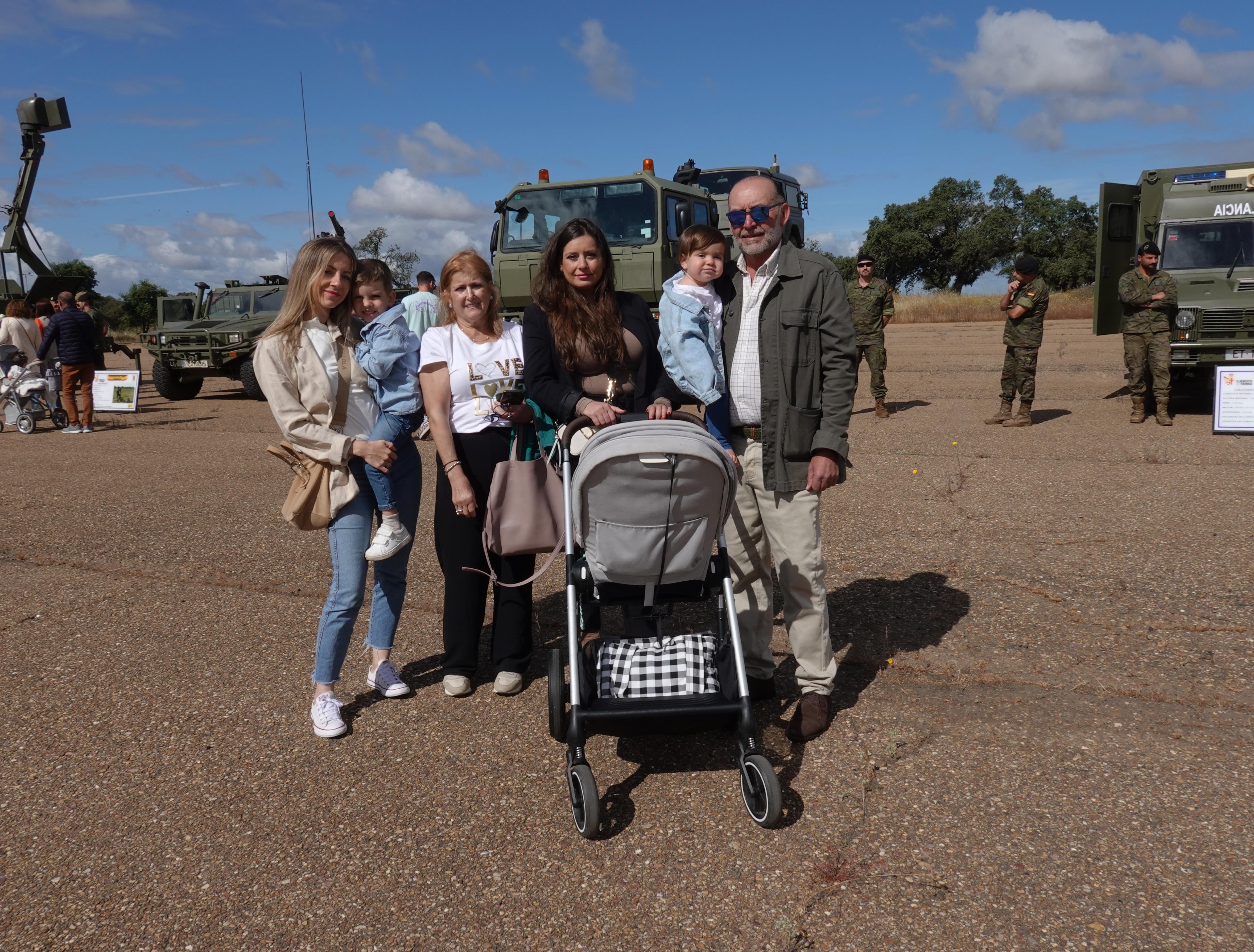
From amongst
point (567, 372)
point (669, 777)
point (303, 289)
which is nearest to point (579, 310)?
point (567, 372)

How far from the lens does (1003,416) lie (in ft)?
40.3

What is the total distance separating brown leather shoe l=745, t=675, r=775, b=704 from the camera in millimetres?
4102

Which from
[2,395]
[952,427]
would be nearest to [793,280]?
[952,427]

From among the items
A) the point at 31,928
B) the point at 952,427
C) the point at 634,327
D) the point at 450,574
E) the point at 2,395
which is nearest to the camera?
the point at 31,928

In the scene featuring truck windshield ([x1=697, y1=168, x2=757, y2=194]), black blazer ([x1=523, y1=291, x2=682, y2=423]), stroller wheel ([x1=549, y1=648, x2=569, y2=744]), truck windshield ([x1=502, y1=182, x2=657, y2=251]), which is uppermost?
truck windshield ([x1=697, y1=168, x2=757, y2=194])

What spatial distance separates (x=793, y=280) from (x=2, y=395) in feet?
50.9

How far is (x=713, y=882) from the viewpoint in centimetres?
288

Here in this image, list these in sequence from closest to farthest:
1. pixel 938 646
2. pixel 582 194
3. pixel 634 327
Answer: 1. pixel 634 327
2. pixel 938 646
3. pixel 582 194

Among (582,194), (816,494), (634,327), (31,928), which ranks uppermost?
(582,194)

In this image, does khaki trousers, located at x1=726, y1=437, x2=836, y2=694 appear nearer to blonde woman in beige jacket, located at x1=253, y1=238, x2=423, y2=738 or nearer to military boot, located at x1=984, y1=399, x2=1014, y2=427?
blonde woman in beige jacket, located at x1=253, y1=238, x2=423, y2=738

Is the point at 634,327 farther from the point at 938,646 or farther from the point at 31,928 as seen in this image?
the point at 31,928

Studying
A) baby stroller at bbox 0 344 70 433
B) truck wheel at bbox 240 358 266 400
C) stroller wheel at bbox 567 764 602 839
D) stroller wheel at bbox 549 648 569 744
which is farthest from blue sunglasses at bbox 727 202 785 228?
baby stroller at bbox 0 344 70 433

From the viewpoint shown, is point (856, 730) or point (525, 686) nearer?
point (856, 730)

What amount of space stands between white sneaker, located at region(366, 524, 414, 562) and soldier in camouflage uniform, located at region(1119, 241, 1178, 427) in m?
10.7
